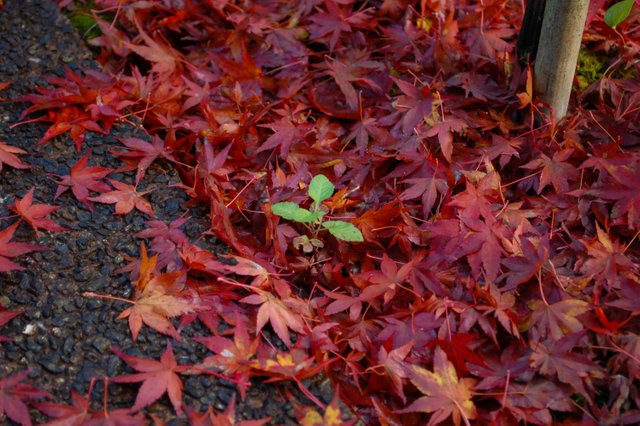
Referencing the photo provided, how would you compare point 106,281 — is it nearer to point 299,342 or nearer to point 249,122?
point 299,342

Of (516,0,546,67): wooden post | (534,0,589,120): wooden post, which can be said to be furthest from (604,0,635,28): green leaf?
(516,0,546,67): wooden post

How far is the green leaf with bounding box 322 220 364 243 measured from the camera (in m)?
1.72

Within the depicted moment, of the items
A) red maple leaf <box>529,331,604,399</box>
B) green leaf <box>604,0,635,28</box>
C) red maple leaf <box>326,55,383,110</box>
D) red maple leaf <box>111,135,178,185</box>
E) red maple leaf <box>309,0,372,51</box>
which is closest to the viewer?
red maple leaf <box>529,331,604,399</box>

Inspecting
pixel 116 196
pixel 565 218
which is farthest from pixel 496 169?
pixel 116 196

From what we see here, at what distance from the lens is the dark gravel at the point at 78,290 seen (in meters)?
1.54

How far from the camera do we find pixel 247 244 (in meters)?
1.89

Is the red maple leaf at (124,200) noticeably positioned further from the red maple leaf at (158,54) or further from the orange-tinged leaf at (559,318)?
the orange-tinged leaf at (559,318)

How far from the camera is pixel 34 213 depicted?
1813 millimetres

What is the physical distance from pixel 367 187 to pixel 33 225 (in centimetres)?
98

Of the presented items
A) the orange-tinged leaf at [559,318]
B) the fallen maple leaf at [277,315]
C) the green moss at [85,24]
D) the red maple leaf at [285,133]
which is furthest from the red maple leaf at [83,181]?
the orange-tinged leaf at [559,318]

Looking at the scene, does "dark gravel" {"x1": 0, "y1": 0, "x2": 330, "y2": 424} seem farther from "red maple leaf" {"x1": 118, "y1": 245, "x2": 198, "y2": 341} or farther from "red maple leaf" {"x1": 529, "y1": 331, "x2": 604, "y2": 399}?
"red maple leaf" {"x1": 529, "y1": 331, "x2": 604, "y2": 399}

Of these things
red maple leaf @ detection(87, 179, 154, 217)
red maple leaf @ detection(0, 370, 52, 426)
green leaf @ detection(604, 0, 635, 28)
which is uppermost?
green leaf @ detection(604, 0, 635, 28)

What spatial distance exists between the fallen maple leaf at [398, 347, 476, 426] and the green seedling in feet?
1.24

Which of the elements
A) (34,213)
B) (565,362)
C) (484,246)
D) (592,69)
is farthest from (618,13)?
(34,213)
